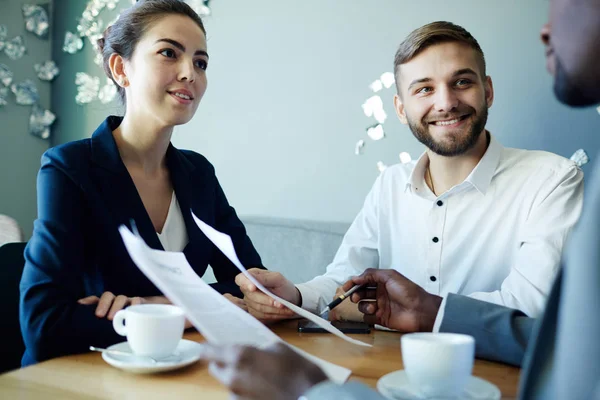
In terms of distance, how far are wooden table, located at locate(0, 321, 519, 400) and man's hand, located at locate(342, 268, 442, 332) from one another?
0.45ft

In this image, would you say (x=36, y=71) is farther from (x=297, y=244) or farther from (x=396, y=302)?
(x=396, y=302)

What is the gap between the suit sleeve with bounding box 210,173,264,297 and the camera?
1.55 metres

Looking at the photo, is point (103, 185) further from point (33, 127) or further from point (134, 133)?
point (33, 127)

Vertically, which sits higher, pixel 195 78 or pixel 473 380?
pixel 195 78

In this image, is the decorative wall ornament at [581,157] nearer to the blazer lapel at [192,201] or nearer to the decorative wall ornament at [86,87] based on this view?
the blazer lapel at [192,201]

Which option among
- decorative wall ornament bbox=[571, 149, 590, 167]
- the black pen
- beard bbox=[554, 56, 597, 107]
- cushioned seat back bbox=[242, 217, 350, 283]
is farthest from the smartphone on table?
decorative wall ornament bbox=[571, 149, 590, 167]

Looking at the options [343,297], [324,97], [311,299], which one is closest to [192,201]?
[311,299]

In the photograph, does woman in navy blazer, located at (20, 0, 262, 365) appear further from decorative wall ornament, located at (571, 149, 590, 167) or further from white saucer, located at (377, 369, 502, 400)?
decorative wall ornament, located at (571, 149, 590, 167)

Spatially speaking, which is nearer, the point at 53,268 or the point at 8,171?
the point at 53,268

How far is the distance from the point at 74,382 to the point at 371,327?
615 millimetres

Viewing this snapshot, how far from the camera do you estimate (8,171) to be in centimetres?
278

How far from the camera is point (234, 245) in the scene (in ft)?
5.18

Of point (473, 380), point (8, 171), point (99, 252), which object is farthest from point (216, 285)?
point (8, 171)

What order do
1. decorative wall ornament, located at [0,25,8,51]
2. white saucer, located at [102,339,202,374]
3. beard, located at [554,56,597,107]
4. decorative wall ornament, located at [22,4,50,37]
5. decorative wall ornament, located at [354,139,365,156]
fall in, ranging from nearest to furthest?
beard, located at [554,56,597,107] → white saucer, located at [102,339,202,374] → decorative wall ornament, located at [354,139,365,156] → decorative wall ornament, located at [0,25,8,51] → decorative wall ornament, located at [22,4,50,37]
